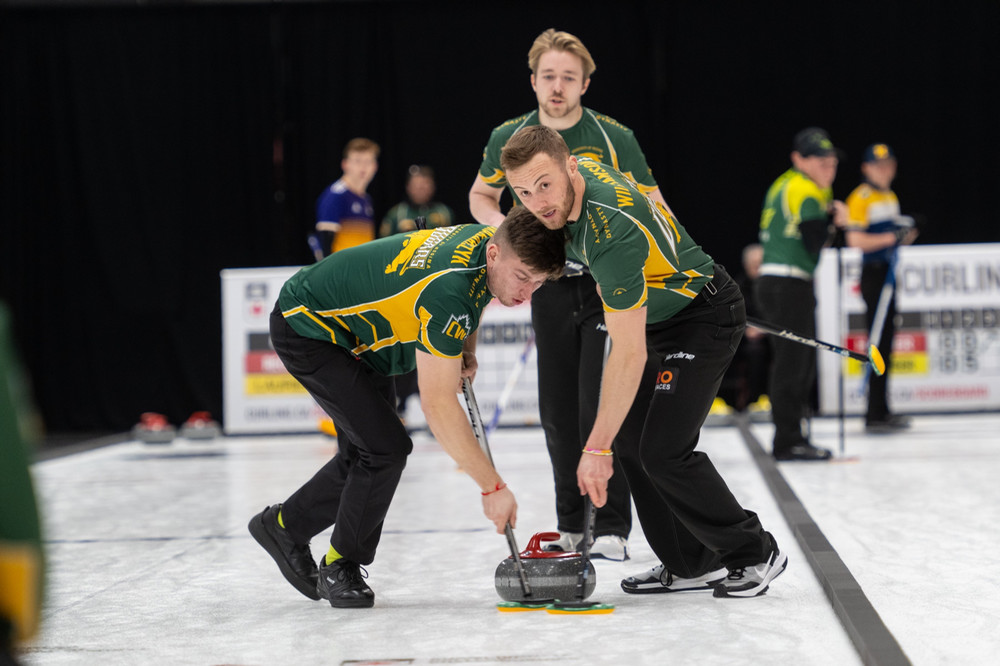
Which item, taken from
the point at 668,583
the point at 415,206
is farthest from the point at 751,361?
the point at 668,583

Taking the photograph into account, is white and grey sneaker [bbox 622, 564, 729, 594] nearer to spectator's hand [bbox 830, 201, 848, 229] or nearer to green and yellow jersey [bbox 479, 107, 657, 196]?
green and yellow jersey [bbox 479, 107, 657, 196]

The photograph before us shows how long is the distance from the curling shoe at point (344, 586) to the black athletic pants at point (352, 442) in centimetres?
3

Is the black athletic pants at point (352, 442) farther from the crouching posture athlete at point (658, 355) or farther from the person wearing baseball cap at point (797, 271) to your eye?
the person wearing baseball cap at point (797, 271)

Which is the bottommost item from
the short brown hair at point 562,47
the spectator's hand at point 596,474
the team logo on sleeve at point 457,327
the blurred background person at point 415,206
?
the spectator's hand at point 596,474

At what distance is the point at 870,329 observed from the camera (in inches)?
254

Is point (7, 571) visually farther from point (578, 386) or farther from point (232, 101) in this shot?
point (232, 101)

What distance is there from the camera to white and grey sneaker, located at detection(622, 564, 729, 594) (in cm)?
283

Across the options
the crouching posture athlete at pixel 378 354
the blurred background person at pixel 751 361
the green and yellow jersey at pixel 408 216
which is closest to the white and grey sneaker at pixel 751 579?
the crouching posture athlete at pixel 378 354

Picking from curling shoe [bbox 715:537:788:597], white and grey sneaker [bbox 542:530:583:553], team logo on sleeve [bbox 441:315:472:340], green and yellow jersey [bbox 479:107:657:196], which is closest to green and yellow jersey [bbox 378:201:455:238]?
green and yellow jersey [bbox 479:107:657:196]

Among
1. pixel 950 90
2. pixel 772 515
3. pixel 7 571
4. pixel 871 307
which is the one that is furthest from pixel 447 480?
pixel 950 90

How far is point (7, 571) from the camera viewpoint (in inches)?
40.8

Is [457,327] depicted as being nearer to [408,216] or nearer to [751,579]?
[751,579]

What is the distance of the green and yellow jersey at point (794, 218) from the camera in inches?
210

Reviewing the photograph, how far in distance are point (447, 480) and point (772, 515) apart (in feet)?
5.84
